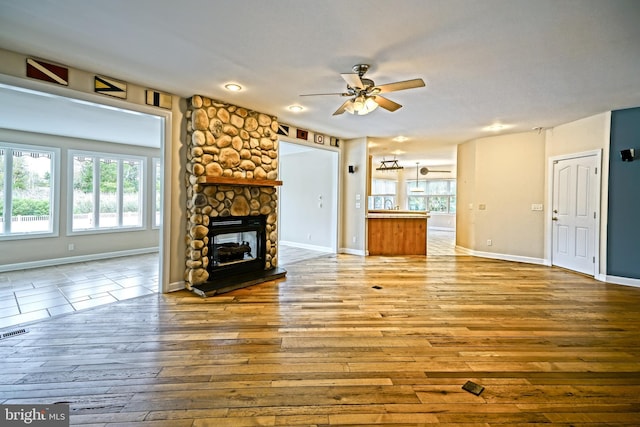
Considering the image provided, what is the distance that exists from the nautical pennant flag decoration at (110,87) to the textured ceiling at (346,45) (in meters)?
0.11

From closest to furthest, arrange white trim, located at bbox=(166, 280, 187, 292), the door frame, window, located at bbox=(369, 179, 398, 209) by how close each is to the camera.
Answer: white trim, located at bbox=(166, 280, 187, 292), the door frame, window, located at bbox=(369, 179, 398, 209)

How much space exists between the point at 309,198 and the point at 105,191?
15.5 ft

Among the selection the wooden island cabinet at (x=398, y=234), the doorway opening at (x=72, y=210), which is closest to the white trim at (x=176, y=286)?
the doorway opening at (x=72, y=210)

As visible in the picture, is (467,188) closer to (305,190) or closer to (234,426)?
(305,190)

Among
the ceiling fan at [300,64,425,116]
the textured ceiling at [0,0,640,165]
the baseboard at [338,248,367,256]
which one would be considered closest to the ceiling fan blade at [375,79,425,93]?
the ceiling fan at [300,64,425,116]

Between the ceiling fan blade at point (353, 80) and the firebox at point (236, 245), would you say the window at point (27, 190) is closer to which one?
the firebox at point (236, 245)

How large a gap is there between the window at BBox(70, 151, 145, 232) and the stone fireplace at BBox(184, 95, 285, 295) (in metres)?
3.84

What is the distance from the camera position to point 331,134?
666cm

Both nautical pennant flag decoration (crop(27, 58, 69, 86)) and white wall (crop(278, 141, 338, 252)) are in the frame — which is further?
white wall (crop(278, 141, 338, 252))

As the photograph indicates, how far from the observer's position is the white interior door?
511 cm

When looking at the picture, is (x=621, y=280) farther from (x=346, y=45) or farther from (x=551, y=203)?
(x=346, y=45)

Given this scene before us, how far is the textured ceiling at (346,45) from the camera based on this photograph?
2.26 metres

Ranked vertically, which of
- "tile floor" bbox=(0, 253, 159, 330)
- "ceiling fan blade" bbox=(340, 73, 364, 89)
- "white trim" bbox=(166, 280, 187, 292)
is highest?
"ceiling fan blade" bbox=(340, 73, 364, 89)

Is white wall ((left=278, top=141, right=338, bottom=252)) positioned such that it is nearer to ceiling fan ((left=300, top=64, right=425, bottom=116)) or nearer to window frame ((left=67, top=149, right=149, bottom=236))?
window frame ((left=67, top=149, right=149, bottom=236))
